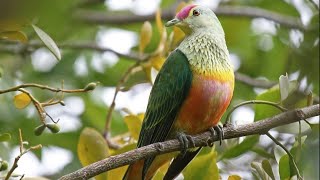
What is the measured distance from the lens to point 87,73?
3799 millimetres

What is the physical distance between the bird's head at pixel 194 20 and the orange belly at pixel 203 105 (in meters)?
0.43

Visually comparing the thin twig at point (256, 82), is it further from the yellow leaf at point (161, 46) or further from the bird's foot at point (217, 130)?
the bird's foot at point (217, 130)

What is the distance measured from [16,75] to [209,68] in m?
1.61

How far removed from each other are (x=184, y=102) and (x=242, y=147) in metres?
0.33

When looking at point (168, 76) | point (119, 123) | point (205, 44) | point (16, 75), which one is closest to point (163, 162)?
point (168, 76)

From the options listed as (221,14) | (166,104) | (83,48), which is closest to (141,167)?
(166,104)

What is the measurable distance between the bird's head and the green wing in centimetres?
30

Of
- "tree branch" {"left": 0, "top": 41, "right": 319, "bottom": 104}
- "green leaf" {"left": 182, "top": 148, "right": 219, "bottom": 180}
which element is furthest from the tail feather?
"tree branch" {"left": 0, "top": 41, "right": 319, "bottom": 104}

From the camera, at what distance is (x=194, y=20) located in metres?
→ 2.74

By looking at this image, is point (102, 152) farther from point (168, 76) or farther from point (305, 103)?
point (305, 103)

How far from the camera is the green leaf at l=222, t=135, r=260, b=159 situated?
7.31ft

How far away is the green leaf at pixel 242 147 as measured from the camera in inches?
87.7

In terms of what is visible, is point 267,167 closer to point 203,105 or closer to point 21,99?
point 203,105

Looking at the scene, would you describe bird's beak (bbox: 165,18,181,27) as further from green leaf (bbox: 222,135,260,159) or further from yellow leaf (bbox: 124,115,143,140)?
green leaf (bbox: 222,135,260,159)
